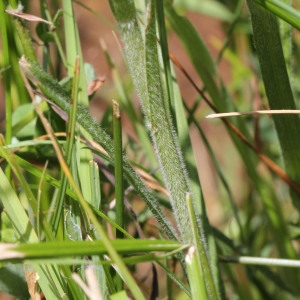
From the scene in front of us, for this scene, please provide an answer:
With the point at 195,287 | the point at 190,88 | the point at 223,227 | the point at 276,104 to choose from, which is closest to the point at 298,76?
the point at 223,227

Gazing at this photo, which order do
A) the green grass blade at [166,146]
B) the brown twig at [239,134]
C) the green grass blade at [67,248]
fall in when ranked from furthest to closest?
the brown twig at [239,134] → the green grass blade at [166,146] → the green grass blade at [67,248]

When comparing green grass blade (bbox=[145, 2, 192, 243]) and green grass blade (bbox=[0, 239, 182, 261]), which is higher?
green grass blade (bbox=[145, 2, 192, 243])

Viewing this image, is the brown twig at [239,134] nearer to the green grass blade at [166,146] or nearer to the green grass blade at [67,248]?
the green grass blade at [166,146]

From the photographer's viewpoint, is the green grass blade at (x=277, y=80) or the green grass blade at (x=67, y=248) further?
the green grass blade at (x=277, y=80)

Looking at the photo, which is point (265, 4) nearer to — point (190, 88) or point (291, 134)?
point (291, 134)

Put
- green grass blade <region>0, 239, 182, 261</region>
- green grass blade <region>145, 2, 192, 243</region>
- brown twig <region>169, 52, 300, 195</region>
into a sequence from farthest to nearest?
1. brown twig <region>169, 52, 300, 195</region>
2. green grass blade <region>145, 2, 192, 243</region>
3. green grass blade <region>0, 239, 182, 261</region>

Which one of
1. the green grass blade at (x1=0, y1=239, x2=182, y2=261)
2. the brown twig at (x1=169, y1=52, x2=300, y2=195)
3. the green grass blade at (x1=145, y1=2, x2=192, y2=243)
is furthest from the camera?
the brown twig at (x1=169, y1=52, x2=300, y2=195)

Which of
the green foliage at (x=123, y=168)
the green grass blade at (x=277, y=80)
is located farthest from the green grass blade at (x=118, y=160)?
the green grass blade at (x=277, y=80)

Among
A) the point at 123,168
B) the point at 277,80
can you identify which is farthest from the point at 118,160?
the point at 277,80

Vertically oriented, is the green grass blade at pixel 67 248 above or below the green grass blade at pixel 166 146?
below

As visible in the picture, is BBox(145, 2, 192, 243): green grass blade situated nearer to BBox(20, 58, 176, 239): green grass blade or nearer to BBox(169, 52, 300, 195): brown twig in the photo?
BBox(20, 58, 176, 239): green grass blade

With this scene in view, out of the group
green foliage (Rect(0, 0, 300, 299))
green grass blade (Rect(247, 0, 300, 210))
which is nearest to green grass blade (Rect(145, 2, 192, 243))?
green foliage (Rect(0, 0, 300, 299))
